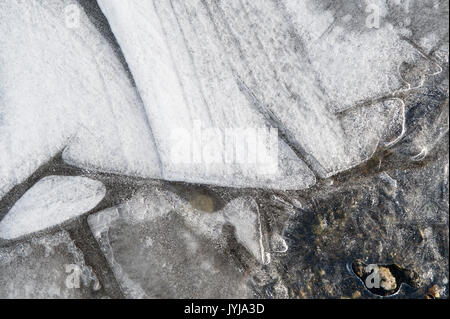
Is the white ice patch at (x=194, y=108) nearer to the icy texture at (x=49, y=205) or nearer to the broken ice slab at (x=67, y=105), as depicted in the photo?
the broken ice slab at (x=67, y=105)

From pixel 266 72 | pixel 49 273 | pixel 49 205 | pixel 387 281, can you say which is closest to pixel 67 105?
pixel 49 205

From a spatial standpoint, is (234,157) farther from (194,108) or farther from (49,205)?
(49,205)

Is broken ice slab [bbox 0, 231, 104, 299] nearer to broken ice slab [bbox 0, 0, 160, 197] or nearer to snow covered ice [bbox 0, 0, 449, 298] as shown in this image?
snow covered ice [bbox 0, 0, 449, 298]

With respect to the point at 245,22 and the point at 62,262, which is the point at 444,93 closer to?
the point at 245,22

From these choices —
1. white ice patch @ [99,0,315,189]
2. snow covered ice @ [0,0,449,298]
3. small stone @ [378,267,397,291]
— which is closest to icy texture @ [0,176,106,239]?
snow covered ice @ [0,0,449,298]
